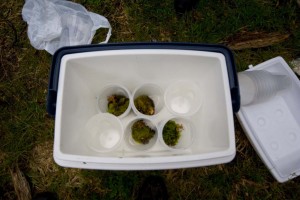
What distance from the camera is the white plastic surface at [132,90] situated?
3.04 ft

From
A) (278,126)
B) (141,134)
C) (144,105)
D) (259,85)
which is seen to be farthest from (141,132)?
(278,126)

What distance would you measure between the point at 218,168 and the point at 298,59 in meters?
0.70

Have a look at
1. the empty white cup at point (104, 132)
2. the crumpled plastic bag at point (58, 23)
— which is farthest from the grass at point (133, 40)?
the empty white cup at point (104, 132)

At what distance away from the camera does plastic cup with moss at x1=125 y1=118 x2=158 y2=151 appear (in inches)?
45.3

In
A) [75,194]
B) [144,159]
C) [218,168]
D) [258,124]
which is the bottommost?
[75,194]

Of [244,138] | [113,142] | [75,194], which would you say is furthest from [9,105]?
[244,138]

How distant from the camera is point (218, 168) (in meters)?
1.45

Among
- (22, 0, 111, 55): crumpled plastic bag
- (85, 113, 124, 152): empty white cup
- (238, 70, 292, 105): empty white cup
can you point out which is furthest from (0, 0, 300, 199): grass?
(85, 113, 124, 152): empty white cup

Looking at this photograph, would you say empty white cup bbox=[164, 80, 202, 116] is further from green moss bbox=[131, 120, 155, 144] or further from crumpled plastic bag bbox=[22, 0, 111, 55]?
crumpled plastic bag bbox=[22, 0, 111, 55]

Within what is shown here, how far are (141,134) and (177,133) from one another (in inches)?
5.7

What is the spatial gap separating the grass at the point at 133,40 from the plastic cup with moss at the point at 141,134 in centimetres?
33

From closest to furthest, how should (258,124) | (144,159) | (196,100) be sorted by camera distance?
(144,159) < (196,100) < (258,124)

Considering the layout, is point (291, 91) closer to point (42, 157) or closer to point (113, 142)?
point (113, 142)

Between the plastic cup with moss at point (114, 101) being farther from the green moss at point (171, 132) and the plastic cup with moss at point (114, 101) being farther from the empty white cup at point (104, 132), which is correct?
the green moss at point (171, 132)
